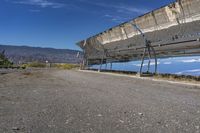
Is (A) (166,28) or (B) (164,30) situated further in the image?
(B) (164,30)

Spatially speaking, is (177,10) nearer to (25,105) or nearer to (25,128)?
(25,105)

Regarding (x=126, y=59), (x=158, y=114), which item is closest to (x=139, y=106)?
(x=158, y=114)

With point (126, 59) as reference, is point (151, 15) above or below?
above

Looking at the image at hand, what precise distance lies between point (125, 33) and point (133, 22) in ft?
9.56

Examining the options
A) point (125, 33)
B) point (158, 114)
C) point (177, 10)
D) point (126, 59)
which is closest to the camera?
point (158, 114)

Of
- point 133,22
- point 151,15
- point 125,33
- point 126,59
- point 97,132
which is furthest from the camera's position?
point 126,59

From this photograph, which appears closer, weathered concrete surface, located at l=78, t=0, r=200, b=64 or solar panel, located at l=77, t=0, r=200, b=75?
weathered concrete surface, located at l=78, t=0, r=200, b=64

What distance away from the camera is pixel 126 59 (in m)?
42.6

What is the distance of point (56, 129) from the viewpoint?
490 cm

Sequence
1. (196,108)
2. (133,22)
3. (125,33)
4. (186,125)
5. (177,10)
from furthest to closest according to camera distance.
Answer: (125,33)
(133,22)
(177,10)
(196,108)
(186,125)

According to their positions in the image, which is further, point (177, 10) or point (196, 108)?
point (177, 10)

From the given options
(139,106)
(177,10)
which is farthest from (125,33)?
(139,106)

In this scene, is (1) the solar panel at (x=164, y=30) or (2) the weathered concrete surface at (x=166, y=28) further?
(1) the solar panel at (x=164, y=30)

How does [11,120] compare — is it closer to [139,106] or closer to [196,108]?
[139,106]
